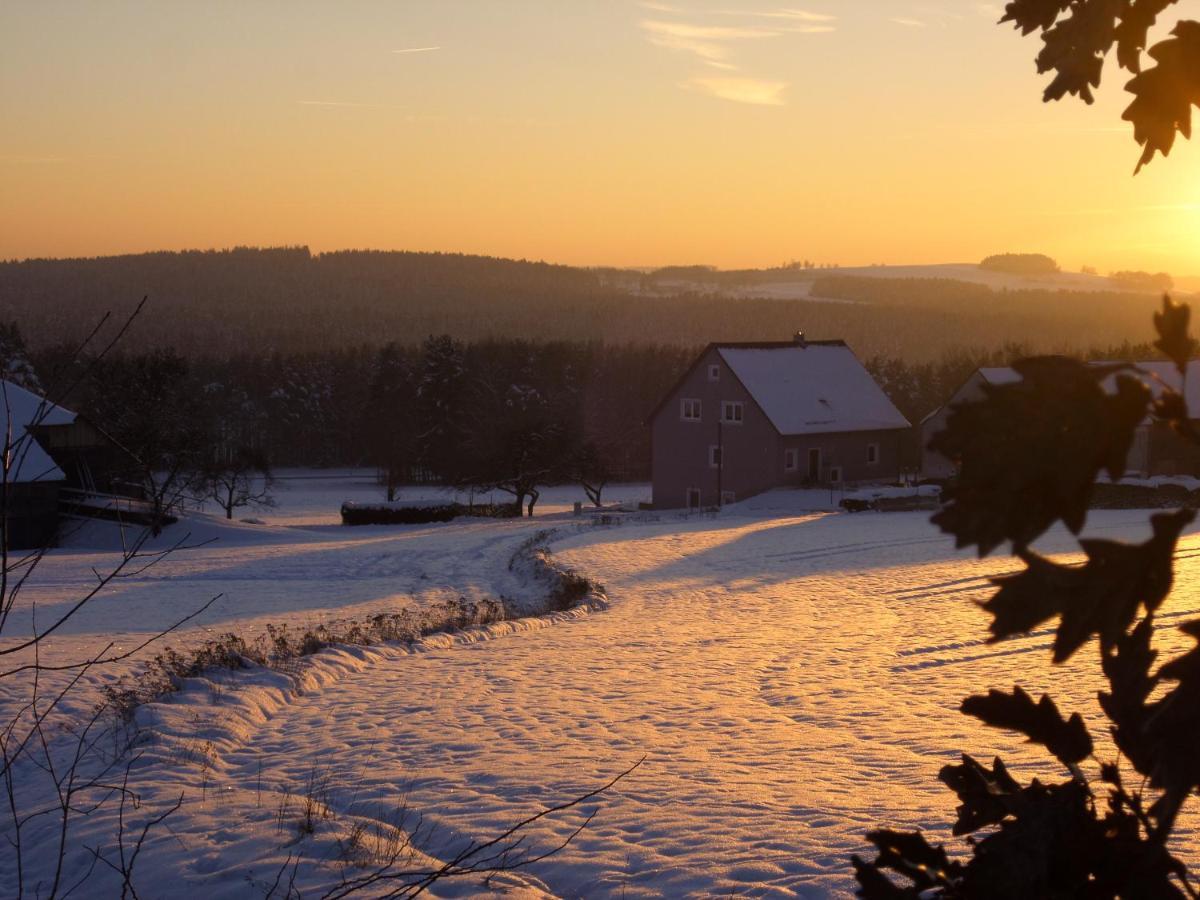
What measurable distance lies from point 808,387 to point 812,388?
0.24m

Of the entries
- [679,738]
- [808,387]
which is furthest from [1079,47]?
[808,387]

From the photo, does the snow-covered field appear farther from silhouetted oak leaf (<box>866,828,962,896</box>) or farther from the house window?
the house window

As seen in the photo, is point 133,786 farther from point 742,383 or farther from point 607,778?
point 742,383

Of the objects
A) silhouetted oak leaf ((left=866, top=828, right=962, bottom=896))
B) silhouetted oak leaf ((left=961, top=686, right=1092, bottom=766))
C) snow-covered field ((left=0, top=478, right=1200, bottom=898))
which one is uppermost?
silhouetted oak leaf ((left=961, top=686, right=1092, bottom=766))

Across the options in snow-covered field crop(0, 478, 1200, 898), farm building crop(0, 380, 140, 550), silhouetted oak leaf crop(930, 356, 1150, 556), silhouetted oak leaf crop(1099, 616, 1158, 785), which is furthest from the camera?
farm building crop(0, 380, 140, 550)

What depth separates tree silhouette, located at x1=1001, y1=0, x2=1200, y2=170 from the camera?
6.45 ft

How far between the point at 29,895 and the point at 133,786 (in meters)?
2.33

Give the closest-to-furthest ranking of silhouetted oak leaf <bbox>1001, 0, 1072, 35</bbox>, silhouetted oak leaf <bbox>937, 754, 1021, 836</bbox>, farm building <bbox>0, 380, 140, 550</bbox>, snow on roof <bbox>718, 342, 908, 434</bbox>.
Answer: silhouetted oak leaf <bbox>937, 754, 1021, 836</bbox>
silhouetted oak leaf <bbox>1001, 0, 1072, 35</bbox>
farm building <bbox>0, 380, 140, 550</bbox>
snow on roof <bbox>718, 342, 908, 434</bbox>

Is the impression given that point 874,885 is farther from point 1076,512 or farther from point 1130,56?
point 1130,56

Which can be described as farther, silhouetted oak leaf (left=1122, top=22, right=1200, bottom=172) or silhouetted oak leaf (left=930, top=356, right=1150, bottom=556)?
silhouetted oak leaf (left=1122, top=22, right=1200, bottom=172)

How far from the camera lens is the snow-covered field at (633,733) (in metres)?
7.43

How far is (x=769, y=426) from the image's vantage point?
174 ft

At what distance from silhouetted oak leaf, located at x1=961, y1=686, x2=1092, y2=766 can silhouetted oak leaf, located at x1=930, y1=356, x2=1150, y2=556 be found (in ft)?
2.57

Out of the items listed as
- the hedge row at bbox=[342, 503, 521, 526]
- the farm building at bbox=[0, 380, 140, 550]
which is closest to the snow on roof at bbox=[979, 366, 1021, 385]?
the hedge row at bbox=[342, 503, 521, 526]
